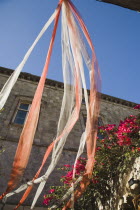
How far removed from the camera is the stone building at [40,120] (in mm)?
6964

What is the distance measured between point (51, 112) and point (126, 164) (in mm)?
6904

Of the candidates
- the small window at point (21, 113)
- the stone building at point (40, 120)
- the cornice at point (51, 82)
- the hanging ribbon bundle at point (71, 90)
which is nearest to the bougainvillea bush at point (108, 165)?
the hanging ribbon bundle at point (71, 90)

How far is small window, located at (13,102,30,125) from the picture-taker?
9.15 m

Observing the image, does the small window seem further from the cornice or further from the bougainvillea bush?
the bougainvillea bush

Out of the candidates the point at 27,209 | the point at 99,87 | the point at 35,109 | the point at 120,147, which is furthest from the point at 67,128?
the point at 27,209

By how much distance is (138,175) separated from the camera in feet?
11.6

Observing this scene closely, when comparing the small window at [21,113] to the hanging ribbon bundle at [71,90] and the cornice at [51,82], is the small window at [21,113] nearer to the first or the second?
the cornice at [51,82]

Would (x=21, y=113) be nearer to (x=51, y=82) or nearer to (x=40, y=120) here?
(x=40, y=120)

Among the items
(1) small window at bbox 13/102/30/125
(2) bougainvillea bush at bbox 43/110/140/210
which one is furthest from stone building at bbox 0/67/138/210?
(2) bougainvillea bush at bbox 43/110/140/210

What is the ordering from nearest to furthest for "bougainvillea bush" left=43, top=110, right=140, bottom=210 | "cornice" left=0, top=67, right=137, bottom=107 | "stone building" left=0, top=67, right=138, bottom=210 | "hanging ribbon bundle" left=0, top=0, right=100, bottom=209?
"hanging ribbon bundle" left=0, top=0, right=100, bottom=209
"bougainvillea bush" left=43, top=110, right=140, bottom=210
"stone building" left=0, top=67, right=138, bottom=210
"cornice" left=0, top=67, right=137, bottom=107

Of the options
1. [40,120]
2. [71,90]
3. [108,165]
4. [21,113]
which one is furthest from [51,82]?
[71,90]

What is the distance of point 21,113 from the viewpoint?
9727 millimetres

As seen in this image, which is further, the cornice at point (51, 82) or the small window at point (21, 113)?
the cornice at point (51, 82)

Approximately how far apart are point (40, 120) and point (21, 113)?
4.87ft
